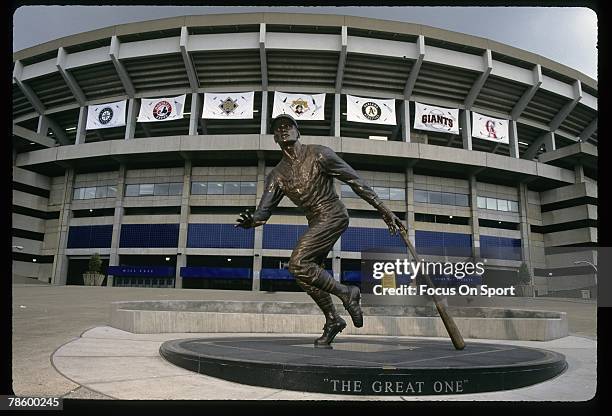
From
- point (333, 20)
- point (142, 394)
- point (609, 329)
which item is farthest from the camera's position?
point (333, 20)

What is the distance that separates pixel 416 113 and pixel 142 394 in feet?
135

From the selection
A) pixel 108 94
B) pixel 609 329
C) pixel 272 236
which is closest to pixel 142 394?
pixel 609 329

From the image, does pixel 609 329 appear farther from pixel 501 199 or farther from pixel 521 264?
pixel 501 199

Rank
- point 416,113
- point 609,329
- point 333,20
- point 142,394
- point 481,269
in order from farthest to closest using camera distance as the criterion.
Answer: point 416,113 < point 333,20 < point 481,269 < point 142,394 < point 609,329

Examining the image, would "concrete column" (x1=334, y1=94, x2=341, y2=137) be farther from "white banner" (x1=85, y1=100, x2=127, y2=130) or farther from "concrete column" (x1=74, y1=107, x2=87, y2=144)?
"concrete column" (x1=74, y1=107, x2=87, y2=144)

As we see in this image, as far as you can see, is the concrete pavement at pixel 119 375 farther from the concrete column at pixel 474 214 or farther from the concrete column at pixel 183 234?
the concrete column at pixel 474 214

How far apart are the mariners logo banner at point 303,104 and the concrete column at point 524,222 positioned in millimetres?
24515

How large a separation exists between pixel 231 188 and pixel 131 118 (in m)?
12.6

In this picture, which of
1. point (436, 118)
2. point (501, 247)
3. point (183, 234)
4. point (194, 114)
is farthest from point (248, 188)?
point (501, 247)

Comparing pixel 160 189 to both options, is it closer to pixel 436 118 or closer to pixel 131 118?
pixel 131 118

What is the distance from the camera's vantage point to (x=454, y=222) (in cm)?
4338

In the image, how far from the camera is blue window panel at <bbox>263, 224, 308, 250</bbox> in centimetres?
3897

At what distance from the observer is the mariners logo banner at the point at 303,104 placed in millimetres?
39156

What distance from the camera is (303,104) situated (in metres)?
39.4
